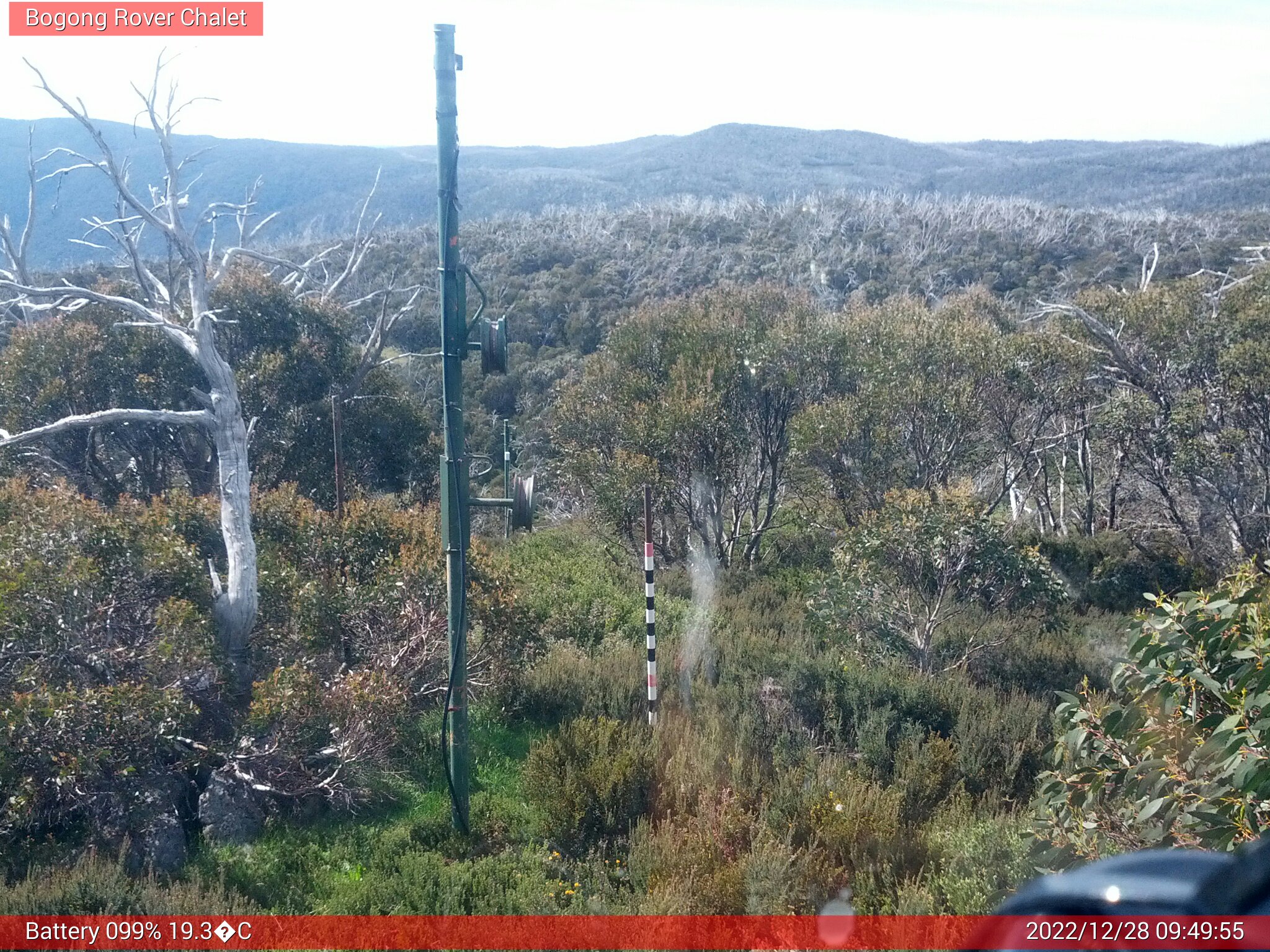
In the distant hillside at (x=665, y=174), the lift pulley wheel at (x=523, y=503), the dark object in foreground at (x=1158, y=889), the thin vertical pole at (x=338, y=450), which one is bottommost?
the thin vertical pole at (x=338, y=450)

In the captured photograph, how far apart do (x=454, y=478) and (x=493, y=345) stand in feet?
2.67

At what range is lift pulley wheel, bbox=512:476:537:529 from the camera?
5.54 meters

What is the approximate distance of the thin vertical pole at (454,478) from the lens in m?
5.54

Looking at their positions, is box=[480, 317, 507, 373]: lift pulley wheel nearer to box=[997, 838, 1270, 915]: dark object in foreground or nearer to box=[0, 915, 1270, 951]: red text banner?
box=[0, 915, 1270, 951]: red text banner

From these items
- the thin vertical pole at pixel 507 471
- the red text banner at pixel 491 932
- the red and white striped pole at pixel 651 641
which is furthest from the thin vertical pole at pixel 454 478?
the thin vertical pole at pixel 507 471

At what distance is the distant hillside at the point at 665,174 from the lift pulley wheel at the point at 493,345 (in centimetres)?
3000

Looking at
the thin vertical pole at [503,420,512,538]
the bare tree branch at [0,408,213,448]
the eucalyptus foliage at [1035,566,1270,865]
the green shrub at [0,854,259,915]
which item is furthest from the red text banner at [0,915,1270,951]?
the thin vertical pole at [503,420,512,538]

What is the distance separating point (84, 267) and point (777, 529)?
20336mm

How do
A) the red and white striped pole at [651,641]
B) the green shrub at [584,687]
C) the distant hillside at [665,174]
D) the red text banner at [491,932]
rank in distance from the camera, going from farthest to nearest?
1. the distant hillside at [665,174]
2. the green shrub at [584,687]
3. the red and white striped pole at [651,641]
4. the red text banner at [491,932]

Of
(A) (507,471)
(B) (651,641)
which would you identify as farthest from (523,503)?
(A) (507,471)

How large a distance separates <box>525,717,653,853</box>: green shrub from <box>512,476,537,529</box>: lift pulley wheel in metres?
1.48

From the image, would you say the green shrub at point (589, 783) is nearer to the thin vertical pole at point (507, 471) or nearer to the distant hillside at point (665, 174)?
the thin vertical pole at point (507, 471)

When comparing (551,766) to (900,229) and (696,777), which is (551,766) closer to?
(696,777)

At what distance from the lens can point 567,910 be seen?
461 cm
